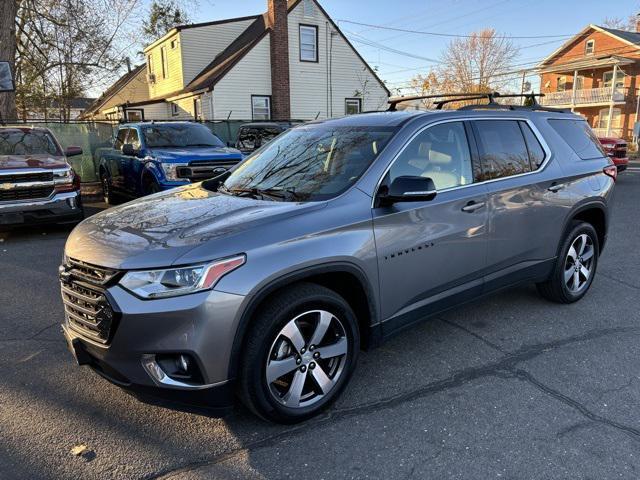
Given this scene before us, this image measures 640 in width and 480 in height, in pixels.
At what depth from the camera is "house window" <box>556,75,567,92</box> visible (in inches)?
1624

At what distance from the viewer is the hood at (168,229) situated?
2.57 meters

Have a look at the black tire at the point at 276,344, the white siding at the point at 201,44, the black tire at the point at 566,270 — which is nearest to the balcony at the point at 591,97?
the white siding at the point at 201,44

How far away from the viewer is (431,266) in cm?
344

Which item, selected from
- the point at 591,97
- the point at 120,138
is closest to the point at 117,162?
the point at 120,138

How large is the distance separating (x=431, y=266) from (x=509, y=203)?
1.01 metres

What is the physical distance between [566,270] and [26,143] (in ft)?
28.3

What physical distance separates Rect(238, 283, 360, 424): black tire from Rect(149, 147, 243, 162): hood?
6384mm

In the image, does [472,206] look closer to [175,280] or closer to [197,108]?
[175,280]

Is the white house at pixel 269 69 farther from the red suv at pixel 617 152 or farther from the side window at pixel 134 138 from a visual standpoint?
the red suv at pixel 617 152

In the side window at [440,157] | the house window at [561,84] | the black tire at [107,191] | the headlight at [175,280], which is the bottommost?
the black tire at [107,191]

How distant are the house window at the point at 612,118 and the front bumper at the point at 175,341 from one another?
40198 mm

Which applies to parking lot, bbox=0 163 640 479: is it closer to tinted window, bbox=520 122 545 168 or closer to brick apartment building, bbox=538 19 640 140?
tinted window, bbox=520 122 545 168

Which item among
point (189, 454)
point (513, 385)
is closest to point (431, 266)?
point (513, 385)

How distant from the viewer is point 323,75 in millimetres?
24375
